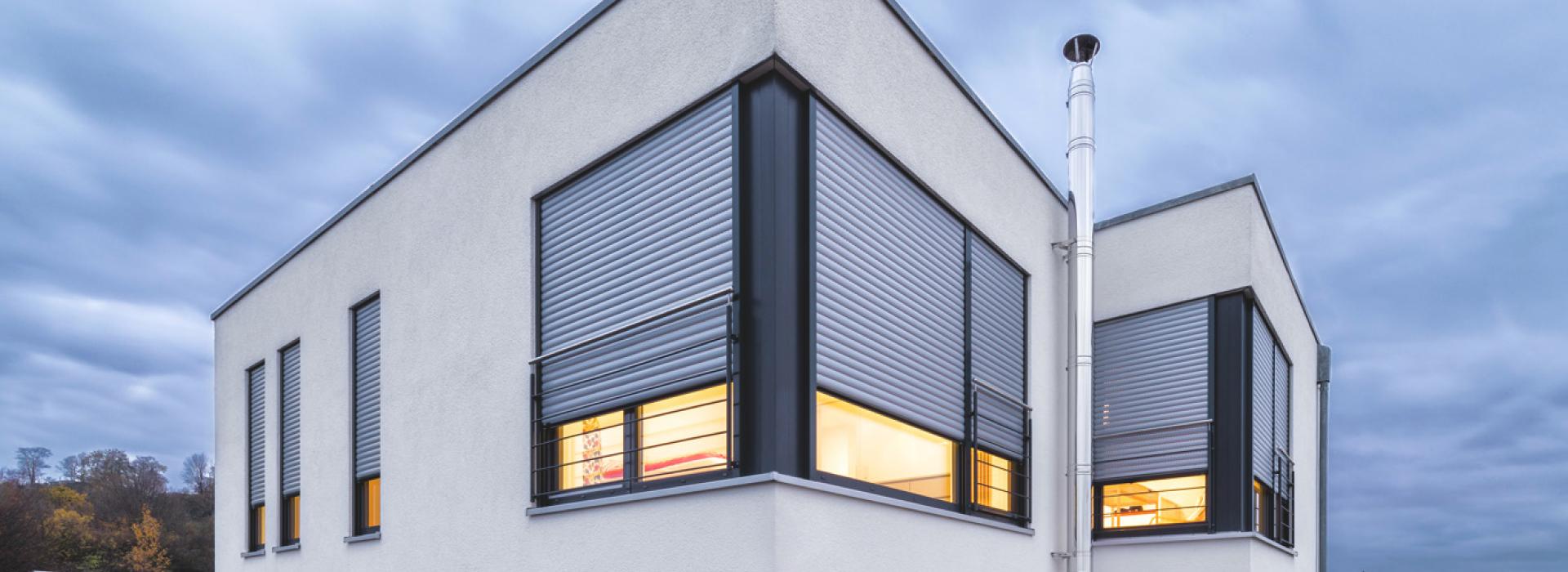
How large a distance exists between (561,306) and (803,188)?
174 cm

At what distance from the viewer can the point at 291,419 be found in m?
8.52

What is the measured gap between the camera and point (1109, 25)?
20.4ft

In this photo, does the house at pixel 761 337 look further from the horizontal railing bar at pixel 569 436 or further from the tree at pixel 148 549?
the tree at pixel 148 549

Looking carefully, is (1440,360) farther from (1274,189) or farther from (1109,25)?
(1109,25)

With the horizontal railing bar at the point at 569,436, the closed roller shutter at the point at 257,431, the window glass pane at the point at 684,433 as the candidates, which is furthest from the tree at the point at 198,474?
the window glass pane at the point at 684,433

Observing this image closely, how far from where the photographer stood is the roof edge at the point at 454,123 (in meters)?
4.86

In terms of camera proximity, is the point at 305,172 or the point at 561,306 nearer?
the point at 561,306

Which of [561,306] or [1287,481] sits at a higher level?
[561,306]

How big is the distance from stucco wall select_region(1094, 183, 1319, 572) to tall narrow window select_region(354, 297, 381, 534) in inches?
239

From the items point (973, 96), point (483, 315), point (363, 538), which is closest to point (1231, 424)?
point (973, 96)

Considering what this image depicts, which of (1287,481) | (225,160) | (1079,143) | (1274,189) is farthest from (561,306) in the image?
(225,160)

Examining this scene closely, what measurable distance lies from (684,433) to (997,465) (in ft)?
8.62

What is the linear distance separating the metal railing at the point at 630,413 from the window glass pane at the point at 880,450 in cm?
46

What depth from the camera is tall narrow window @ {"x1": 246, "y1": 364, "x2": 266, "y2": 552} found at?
29.8 ft
